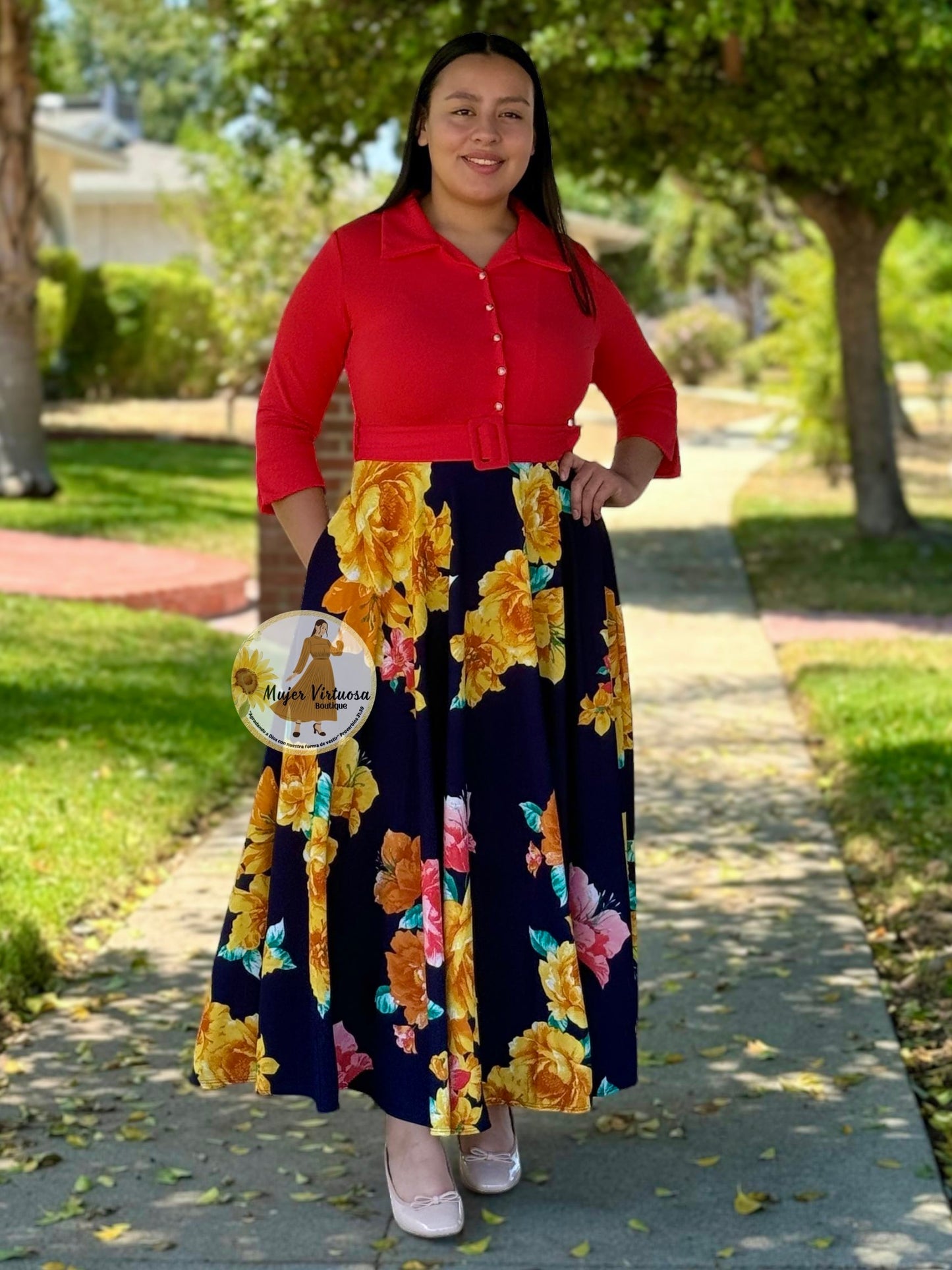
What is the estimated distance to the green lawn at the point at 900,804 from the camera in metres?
4.70

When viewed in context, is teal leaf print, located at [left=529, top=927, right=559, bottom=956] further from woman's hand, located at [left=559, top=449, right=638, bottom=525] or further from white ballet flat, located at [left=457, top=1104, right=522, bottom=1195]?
woman's hand, located at [left=559, top=449, right=638, bottom=525]

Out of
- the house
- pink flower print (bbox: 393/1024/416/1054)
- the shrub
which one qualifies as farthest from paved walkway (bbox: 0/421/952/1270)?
the shrub

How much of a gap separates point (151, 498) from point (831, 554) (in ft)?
18.4

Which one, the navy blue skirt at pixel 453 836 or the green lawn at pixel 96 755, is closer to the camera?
the navy blue skirt at pixel 453 836

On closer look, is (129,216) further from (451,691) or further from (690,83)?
(451,691)

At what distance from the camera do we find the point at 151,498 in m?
16.2

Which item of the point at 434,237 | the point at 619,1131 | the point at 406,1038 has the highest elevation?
the point at 434,237

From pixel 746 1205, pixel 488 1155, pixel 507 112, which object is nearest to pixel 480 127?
pixel 507 112

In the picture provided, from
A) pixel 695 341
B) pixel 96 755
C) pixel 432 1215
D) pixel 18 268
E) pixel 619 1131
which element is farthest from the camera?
pixel 695 341

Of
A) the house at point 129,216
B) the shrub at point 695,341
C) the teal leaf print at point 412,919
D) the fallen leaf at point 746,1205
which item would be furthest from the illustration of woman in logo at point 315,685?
the shrub at point 695,341

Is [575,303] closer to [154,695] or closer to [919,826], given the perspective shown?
[919,826]

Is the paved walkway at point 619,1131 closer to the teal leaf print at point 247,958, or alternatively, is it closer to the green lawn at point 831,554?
the teal leaf print at point 247,958

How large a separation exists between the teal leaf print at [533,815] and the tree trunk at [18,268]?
12582mm

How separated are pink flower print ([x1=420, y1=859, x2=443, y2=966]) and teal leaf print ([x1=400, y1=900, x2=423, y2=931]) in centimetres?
4
